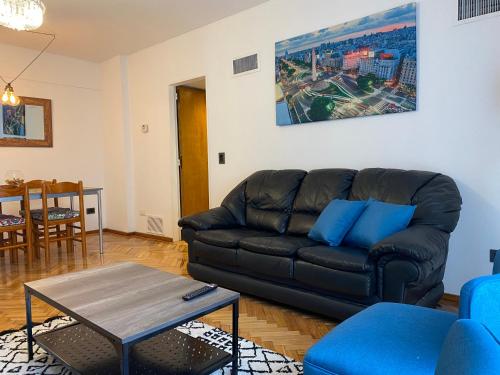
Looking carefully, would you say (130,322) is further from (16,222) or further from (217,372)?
(16,222)

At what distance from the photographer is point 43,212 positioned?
12.6 ft

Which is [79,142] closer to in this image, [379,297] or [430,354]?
[379,297]

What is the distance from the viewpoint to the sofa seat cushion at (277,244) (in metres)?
2.45

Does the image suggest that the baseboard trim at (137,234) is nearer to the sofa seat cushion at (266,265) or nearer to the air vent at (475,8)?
the sofa seat cushion at (266,265)

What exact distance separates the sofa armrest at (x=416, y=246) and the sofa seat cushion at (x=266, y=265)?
599mm

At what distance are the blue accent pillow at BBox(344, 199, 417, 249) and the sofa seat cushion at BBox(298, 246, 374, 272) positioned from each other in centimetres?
8

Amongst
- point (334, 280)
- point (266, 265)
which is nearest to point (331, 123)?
point (266, 265)

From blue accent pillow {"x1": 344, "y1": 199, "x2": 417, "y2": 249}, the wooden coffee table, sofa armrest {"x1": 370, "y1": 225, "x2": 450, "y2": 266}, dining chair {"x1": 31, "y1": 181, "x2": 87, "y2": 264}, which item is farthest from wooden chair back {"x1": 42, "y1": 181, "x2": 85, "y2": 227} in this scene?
sofa armrest {"x1": 370, "y1": 225, "x2": 450, "y2": 266}

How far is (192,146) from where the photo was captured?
5094 millimetres

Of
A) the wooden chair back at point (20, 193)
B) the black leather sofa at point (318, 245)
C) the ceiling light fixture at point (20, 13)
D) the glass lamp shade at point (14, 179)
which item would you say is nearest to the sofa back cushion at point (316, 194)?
the black leather sofa at point (318, 245)

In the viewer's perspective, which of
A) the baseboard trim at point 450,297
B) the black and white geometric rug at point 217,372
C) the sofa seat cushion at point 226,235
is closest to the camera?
the black and white geometric rug at point 217,372

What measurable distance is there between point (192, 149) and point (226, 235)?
251 centimetres

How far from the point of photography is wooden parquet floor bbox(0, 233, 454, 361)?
7.06 feet

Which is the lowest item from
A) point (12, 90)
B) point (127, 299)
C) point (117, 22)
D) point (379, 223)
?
point (127, 299)
